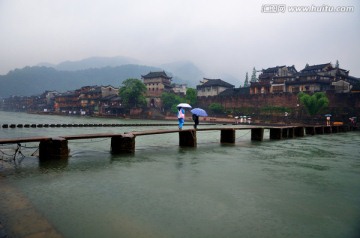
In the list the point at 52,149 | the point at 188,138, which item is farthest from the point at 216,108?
the point at 52,149

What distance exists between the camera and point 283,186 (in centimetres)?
658

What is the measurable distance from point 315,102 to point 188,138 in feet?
128

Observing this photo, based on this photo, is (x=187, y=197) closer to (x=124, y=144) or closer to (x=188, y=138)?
(x=124, y=144)

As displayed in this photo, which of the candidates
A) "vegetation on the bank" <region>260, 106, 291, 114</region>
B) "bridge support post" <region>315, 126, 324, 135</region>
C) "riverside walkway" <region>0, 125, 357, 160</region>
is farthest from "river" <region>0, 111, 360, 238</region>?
"vegetation on the bank" <region>260, 106, 291, 114</region>

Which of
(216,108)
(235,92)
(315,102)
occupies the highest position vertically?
(235,92)

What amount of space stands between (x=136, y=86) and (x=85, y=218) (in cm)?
6139

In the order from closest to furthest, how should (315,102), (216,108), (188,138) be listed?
(188,138) → (315,102) → (216,108)

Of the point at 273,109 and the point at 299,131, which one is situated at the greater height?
the point at 273,109

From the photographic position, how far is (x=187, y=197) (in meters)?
5.45

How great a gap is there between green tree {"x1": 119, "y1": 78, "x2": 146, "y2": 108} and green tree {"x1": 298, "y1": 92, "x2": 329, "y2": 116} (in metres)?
35.2

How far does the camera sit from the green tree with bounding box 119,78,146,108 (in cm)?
6398

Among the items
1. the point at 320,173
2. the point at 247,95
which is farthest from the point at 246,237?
the point at 247,95

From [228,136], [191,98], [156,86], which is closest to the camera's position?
[228,136]

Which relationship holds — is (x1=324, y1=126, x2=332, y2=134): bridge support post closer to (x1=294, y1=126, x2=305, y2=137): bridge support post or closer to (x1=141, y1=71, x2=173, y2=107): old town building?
(x1=294, y1=126, x2=305, y2=137): bridge support post
